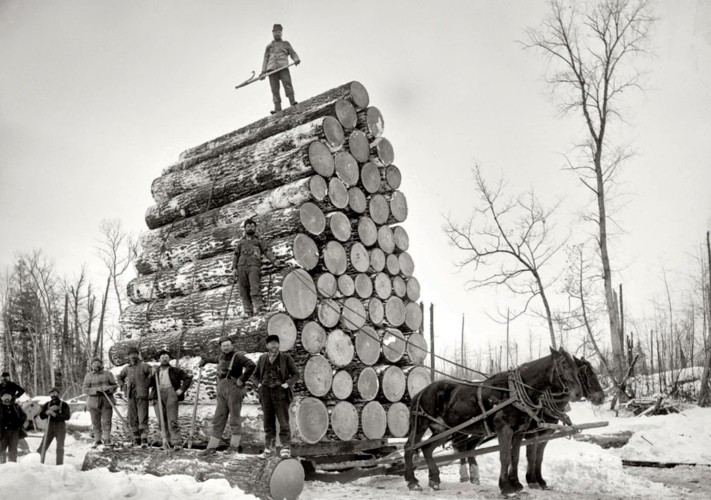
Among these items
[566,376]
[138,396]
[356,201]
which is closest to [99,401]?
[138,396]

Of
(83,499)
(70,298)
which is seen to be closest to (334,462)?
(83,499)

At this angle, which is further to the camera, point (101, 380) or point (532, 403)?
point (101, 380)

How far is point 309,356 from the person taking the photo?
8711 millimetres

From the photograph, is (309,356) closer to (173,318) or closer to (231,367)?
(231,367)

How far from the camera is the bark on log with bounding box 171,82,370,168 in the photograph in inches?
418

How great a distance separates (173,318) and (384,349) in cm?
382

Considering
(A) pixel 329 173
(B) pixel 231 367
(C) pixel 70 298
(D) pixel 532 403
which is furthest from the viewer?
(C) pixel 70 298

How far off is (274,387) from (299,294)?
5.91 feet

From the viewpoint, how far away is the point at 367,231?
10.4 meters

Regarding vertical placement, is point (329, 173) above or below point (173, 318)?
above

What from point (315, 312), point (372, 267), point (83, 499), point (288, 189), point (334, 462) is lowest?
point (334, 462)

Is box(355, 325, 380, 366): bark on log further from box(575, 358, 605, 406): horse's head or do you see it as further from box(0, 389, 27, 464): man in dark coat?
box(0, 389, 27, 464): man in dark coat

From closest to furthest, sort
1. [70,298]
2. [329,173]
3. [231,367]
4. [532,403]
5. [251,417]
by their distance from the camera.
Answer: [532,403], [231,367], [251,417], [329,173], [70,298]

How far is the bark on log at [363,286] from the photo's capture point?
9984 mm
